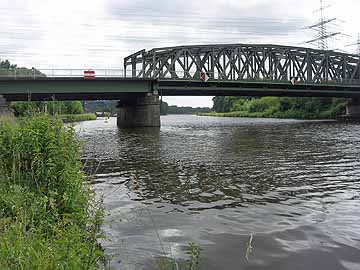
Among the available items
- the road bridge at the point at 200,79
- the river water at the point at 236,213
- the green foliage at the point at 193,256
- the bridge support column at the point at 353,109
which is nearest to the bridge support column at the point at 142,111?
the road bridge at the point at 200,79

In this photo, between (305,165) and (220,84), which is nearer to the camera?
(305,165)

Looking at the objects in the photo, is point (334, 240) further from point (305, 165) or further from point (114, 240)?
point (305, 165)

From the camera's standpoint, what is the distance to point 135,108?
70.9 meters

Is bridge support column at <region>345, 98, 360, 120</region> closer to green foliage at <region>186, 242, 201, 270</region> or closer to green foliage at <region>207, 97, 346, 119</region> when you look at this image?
green foliage at <region>207, 97, 346, 119</region>

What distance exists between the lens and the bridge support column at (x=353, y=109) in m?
98.4

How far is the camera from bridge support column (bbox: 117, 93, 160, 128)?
220 ft

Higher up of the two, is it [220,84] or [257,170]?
[220,84]

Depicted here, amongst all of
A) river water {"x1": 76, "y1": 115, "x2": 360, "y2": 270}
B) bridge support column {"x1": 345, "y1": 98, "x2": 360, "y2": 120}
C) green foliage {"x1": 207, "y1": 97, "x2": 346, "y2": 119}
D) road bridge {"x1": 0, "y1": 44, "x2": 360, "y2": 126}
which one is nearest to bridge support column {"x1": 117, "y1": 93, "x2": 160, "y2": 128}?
road bridge {"x1": 0, "y1": 44, "x2": 360, "y2": 126}

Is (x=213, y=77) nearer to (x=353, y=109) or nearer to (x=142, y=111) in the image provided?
(x=142, y=111)

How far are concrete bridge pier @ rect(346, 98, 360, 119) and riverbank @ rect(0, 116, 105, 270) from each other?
99641 mm

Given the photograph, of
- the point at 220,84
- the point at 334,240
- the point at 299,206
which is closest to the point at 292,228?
the point at 334,240

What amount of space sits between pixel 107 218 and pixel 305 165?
40.6 ft

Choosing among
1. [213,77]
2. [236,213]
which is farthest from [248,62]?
[236,213]

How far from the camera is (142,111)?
68250mm
